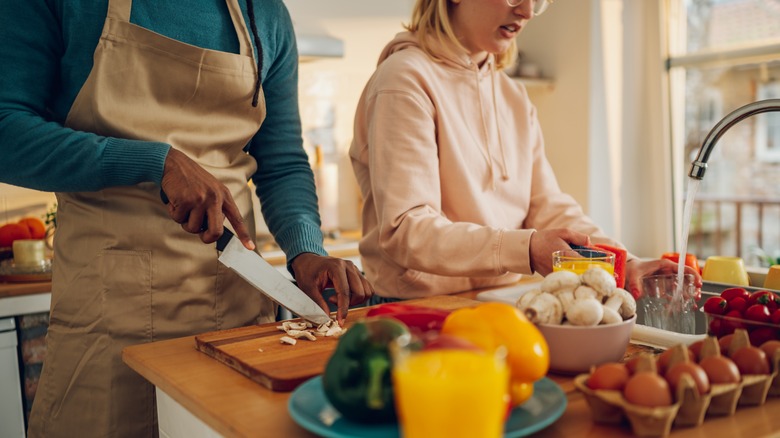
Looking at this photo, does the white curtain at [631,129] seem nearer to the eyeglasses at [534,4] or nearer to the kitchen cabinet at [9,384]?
the eyeglasses at [534,4]

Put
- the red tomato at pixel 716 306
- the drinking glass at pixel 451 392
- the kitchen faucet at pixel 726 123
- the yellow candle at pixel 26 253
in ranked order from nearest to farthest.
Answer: the drinking glass at pixel 451 392 < the red tomato at pixel 716 306 < the kitchen faucet at pixel 726 123 < the yellow candle at pixel 26 253

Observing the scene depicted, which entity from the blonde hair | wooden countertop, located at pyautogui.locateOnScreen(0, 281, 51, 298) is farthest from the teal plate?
wooden countertop, located at pyautogui.locateOnScreen(0, 281, 51, 298)

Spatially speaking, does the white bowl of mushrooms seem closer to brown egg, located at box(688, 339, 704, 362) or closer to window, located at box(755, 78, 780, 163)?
brown egg, located at box(688, 339, 704, 362)

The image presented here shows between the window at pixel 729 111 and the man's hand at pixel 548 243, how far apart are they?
2.16 metres

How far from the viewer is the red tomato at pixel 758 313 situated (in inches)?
36.4

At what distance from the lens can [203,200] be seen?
108cm

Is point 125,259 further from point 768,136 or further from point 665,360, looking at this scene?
point 768,136

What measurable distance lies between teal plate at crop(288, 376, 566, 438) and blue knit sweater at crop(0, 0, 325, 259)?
523 mm

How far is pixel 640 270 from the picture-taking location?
1373 millimetres

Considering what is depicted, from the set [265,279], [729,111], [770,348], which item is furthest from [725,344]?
[729,111]

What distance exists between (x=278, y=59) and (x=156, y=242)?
1.51 ft

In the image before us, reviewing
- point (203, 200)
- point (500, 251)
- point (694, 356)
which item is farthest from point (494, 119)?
point (694, 356)

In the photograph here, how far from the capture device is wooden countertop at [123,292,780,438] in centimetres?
73

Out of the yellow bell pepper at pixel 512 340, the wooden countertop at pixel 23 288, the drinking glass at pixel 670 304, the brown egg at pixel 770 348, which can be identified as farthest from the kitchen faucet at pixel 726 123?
the wooden countertop at pixel 23 288
